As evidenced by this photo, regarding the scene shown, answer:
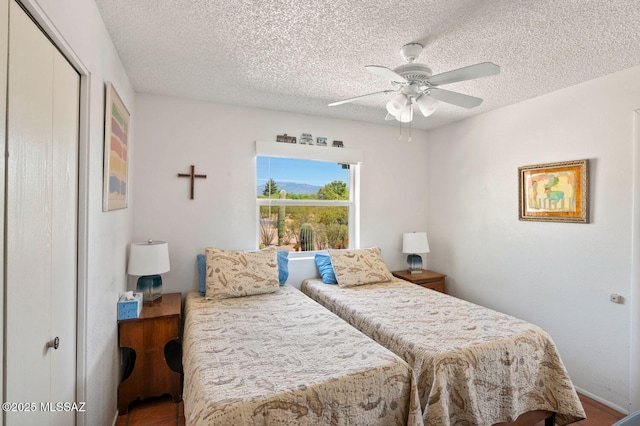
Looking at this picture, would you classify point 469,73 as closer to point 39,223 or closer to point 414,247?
point 39,223

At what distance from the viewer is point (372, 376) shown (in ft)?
5.04

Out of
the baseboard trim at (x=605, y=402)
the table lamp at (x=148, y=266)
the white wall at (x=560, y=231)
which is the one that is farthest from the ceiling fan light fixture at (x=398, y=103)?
the baseboard trim at (x=605, y=402)

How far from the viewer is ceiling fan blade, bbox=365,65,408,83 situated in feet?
5.67

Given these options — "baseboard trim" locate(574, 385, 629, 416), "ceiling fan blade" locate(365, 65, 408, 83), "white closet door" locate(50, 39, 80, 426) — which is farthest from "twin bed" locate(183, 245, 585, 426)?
"ceiling fan blade" locate(365, 65, 408, 83)

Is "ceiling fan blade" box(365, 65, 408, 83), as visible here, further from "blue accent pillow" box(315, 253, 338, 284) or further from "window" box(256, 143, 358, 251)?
"blue accent pillow" box(315, 253, 338, 284)

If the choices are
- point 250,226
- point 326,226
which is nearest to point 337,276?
point 326,226

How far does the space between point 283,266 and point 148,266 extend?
1.22 m

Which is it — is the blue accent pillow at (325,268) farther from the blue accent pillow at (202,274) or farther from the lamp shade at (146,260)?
the lamp shade at (146,260)

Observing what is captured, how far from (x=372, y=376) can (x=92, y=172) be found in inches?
67.2

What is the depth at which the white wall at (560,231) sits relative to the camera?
91.4 inches

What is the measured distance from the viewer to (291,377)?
4.91 ft

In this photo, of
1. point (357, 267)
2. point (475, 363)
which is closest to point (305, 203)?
point (357, 267)

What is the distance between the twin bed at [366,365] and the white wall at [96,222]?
0.47 m

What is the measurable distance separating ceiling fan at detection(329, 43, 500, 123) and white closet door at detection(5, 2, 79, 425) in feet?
4.68
